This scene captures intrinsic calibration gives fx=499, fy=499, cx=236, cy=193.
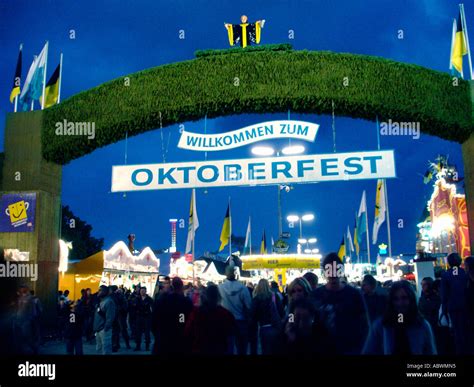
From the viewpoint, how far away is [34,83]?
15.4 meters

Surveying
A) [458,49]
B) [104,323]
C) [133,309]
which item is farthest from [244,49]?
[133,309]

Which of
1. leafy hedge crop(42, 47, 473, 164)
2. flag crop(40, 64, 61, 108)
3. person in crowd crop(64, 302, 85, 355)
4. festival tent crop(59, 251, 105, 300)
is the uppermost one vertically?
flag crop(40, 64, 61, 108)

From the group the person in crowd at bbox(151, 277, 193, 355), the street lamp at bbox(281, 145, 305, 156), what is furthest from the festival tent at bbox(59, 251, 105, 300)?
the person in crowd at bbox(151, 277, 193, 355)

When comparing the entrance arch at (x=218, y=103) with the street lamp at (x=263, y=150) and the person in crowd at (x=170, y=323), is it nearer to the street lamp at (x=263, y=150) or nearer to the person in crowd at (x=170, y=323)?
the street lamp at (x=263, y=150)

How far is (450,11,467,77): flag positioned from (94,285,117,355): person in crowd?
10847 mm

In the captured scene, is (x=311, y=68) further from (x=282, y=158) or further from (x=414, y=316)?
(x=414, y=316)

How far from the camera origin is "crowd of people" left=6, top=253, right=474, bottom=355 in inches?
189

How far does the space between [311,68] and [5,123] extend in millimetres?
9086

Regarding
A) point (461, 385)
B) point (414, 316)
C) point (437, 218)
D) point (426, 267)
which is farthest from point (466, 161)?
point (437, 218)

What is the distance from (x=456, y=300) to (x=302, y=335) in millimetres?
4940

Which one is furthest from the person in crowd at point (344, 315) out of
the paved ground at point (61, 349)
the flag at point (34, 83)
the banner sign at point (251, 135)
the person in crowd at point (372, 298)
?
the flag at point (34, 83)

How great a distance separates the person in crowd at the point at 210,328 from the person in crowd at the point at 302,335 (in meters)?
2.11

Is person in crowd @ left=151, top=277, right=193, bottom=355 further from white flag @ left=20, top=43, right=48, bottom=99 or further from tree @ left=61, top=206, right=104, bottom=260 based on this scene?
tree @ left=61, top=206, right=104, bottom=260

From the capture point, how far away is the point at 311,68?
13383 millimetres
